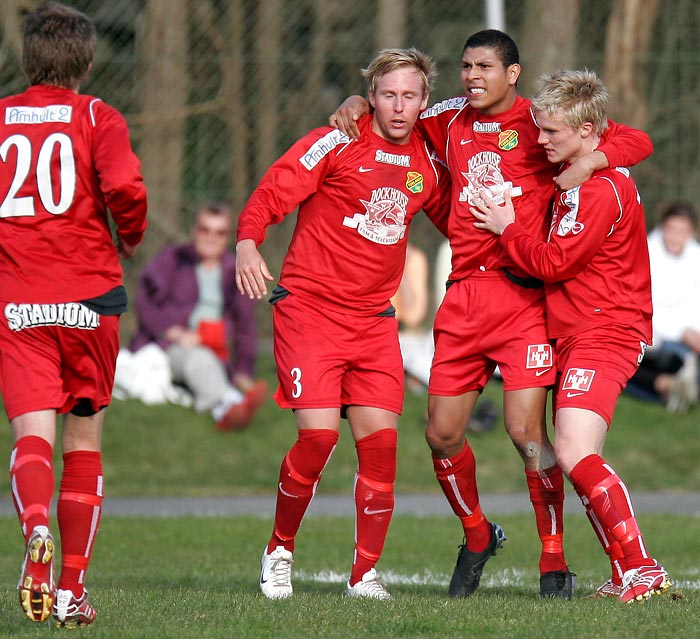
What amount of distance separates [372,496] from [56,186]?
83.7 inches

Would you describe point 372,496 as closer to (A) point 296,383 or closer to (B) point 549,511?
(A) point 296,383

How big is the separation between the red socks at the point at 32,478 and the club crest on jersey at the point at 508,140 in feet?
8.35

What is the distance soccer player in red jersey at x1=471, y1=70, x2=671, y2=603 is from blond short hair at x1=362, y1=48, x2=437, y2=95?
23.7 inches

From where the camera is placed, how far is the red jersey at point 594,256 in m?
5.87

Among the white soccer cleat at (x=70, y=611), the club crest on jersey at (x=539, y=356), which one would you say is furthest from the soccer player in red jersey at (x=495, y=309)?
the white soccer cleat at (x=70, y=611)

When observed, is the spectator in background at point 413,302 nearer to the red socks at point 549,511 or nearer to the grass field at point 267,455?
the grass field at point 267,455

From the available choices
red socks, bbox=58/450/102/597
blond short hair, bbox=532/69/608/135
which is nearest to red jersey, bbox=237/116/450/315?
blond short hair, bbox=532/69/608/135

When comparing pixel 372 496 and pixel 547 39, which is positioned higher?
pixel 547 39

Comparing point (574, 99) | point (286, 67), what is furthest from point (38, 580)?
point (286, 67)

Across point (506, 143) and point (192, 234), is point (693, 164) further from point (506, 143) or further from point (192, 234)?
point (506, 143)

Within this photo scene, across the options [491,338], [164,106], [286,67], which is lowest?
[491,338]

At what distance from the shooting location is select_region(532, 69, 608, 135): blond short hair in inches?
234

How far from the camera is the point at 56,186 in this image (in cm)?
531

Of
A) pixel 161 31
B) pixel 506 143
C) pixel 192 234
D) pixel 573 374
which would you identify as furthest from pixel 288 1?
→ pixel 573 374
